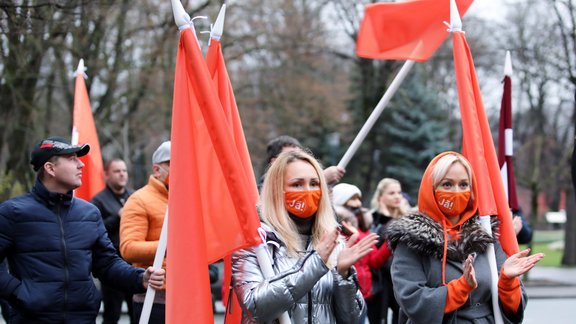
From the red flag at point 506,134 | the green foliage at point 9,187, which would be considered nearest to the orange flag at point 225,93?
the red flag at point 506,134

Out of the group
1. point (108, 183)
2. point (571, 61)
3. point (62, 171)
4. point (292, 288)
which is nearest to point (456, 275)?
point (292, 288)

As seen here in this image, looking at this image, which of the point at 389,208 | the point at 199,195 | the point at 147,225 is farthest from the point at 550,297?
the point at 199,195

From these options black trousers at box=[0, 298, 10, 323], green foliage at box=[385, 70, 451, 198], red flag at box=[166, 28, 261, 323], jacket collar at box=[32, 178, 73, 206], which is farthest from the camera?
green foliage at box=[385, 70, 451, 198]

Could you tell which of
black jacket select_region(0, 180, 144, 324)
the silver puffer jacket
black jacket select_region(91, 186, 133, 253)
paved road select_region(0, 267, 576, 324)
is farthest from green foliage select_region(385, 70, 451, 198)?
the silver puffer jacket

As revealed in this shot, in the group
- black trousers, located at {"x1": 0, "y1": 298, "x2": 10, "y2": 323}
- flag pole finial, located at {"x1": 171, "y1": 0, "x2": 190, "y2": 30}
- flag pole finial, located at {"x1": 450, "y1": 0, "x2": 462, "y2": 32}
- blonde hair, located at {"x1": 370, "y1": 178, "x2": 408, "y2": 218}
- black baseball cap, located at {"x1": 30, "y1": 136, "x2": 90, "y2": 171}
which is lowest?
black trousers, located at {"x1": 0, "y1": 298, "x2": 10, "y2": 323}

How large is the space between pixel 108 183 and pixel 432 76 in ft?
90.4

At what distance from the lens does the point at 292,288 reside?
379 cm

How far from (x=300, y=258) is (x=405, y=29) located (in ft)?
10.9

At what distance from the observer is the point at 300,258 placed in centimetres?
398

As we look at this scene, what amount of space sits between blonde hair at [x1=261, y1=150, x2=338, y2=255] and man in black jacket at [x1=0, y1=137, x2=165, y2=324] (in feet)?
3.56

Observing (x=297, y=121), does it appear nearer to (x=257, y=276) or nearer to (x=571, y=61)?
(x=571, y=61)

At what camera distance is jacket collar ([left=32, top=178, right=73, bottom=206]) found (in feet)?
16.3

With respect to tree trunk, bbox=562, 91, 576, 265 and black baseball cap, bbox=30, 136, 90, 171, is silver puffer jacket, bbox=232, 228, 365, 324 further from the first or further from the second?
tree trunk, bbox=562, 91, 576, 265

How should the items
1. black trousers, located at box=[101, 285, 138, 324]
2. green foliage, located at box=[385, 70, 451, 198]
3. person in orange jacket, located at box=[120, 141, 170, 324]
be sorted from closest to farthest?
person in orange jacket, located at box=[120, 141, 170, 324] < black trousers, located at box=[101, 285, 138, 324] < green foliage, located at box=[385, 70, 451, 198]
